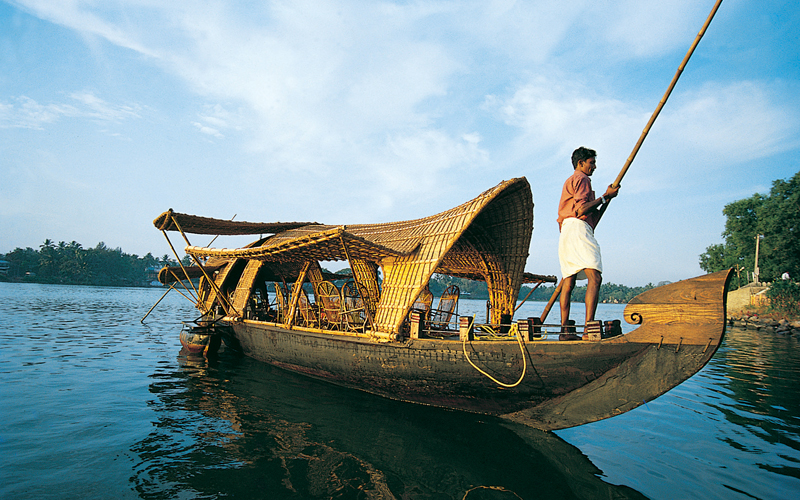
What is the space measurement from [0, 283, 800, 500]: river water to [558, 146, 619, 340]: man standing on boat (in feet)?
6.56

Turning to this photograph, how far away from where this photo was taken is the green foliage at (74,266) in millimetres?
60781

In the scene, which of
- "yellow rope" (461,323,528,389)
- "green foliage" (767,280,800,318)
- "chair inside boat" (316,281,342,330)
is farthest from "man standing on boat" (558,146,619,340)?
"green foliage" (767,280,800,318)

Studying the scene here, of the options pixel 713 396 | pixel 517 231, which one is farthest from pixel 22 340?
pixel 713 396

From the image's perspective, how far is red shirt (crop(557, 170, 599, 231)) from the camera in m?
5.13

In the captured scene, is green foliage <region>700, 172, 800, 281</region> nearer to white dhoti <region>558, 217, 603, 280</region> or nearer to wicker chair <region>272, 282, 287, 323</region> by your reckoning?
white dhoti <region>558, 217, 603, 280</region>

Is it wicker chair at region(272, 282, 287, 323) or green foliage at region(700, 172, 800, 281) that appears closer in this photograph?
wicker chair at region(272, 282, 287, 323)

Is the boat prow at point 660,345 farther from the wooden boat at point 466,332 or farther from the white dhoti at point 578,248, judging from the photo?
the white dhoti at point 578,248

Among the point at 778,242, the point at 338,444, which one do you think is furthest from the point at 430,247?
the point at 778,242

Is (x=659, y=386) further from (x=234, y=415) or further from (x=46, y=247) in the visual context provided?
(x=46, y=247)

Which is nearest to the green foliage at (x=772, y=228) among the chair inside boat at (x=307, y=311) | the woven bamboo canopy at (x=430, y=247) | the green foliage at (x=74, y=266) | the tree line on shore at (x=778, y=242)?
the tree line on shore at (x=778, y=242)

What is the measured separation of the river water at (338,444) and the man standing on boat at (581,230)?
200 cm

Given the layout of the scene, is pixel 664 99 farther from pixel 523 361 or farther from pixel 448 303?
pixel 448 303

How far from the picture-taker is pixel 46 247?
2483 inches

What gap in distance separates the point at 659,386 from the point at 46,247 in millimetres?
86713
